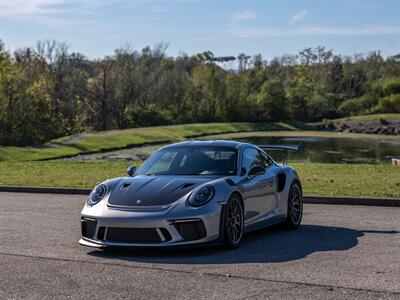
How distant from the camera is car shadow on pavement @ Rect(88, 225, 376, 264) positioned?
8384 millimetres

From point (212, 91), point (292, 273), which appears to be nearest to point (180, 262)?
point (292, 273)

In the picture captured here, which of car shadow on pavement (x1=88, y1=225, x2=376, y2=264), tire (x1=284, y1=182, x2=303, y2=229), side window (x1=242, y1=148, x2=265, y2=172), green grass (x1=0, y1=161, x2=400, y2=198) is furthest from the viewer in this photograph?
green grass (x1=0, y1=161, x2=400, y2=198)

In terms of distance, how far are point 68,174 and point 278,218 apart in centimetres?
1243

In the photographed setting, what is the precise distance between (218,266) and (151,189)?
5.08ft

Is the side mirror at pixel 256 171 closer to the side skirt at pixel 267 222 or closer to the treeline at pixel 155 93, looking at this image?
the side skirt at pixel 267 222

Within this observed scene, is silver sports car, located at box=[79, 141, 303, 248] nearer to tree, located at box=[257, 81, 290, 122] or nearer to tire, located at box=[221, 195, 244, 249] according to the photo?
tire, located at box=[221, 195, 244, 249]

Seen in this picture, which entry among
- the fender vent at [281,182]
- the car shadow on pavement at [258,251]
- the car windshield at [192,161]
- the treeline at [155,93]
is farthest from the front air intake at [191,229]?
the treeline at [155,93]

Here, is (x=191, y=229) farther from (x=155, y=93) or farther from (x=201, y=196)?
(x=155, y=93)

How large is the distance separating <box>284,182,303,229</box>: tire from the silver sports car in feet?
0.11

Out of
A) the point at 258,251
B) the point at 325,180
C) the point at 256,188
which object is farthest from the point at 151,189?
the point at 325,180

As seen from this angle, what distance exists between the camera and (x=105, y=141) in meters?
56.5

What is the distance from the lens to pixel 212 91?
97188 mm

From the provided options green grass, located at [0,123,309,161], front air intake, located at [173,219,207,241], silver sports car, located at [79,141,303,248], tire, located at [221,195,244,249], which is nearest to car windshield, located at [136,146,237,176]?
silver sports car, located at [79,141,303,248]

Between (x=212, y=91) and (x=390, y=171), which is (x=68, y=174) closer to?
(x=390, y=171)
